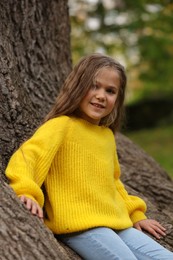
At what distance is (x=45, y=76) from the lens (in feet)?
14.9

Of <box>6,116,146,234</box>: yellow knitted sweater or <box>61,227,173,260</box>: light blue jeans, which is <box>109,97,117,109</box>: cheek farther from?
<box>61,227,173,260</box>: light blue jeans

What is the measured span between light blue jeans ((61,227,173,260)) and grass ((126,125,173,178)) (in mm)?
5826

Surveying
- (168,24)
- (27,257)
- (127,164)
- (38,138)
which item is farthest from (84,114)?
(168,24)

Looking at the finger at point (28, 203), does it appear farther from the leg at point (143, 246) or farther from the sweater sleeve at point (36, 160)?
the leg at point (143, 246)

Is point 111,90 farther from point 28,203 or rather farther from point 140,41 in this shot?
point 140,41

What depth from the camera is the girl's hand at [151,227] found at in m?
3.58

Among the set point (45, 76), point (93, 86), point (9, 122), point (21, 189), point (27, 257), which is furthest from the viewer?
point (45, 76)

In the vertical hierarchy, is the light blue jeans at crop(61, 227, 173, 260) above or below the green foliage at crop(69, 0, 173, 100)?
above

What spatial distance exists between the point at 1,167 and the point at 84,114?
60 cm

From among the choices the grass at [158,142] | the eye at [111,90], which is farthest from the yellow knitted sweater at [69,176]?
the grass at [158,142]

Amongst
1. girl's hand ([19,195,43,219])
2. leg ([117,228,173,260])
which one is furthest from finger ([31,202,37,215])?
leg ([117,228,173,260])

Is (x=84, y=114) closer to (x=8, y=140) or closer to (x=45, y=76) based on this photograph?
(x=8, y=140)

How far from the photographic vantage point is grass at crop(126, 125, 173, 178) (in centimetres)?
1080

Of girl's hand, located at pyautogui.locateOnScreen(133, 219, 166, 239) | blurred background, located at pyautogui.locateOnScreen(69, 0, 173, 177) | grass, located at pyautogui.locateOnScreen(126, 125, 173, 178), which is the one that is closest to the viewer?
girl's hand, located at pyautogui.locateOnScreen(133, 219, 166, 239)
